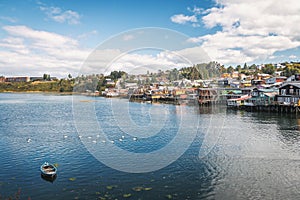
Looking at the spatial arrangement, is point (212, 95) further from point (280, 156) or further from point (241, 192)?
point (241, 192)

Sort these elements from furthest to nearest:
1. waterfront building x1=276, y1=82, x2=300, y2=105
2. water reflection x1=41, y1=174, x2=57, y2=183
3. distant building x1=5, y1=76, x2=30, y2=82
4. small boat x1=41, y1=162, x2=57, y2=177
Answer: distant building x1=5, y1=76, x2=30, y2=82 < waterfront building x1=276, y1=82, x2=300, y2=105 < small boat x1=41, y1=162, x2=57, y2=177 < water reflection x1=41, y1=174, x2=57, y2=183

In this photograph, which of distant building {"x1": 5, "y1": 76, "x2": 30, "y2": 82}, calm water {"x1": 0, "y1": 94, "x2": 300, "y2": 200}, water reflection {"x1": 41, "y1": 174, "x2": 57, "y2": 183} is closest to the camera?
calm water {"x1": 0, "y1": 94, "x2": 300, "y2": 200}

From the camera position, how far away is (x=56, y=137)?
26.0m

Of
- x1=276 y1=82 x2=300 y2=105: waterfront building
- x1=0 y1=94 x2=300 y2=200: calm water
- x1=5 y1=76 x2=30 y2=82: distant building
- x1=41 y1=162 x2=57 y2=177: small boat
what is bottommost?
x1=0 y1=94 x2=300 y2=200: calm water

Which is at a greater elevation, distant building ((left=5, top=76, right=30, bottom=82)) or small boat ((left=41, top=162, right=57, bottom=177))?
distant building ((left=5, top=76, right=30, bottom=82))

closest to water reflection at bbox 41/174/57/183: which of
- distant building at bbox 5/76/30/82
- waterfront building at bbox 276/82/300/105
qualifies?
waterfront building at bbox 276/82/300/105

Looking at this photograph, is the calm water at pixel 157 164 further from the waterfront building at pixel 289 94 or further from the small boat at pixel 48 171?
the waterfront building at pixel 289 94

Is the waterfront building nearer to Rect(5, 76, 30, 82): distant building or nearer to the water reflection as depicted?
the water reflection

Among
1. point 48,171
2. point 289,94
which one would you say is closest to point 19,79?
point 289,94

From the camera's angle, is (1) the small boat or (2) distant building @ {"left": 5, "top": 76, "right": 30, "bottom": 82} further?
(2) distant building @ {"left": 5, "top": 76, "right": 30, "bottom": 82}

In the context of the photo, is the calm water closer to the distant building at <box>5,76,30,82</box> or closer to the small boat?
the small boat

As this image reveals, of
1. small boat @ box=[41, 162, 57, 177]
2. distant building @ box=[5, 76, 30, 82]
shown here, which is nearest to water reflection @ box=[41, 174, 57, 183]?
small boat @ box=[41, 162, 57, 177]

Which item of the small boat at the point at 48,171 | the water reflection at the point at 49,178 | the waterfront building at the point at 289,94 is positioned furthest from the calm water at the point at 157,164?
the waterfront building at the point at 289,94

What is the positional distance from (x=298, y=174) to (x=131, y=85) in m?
79.6
